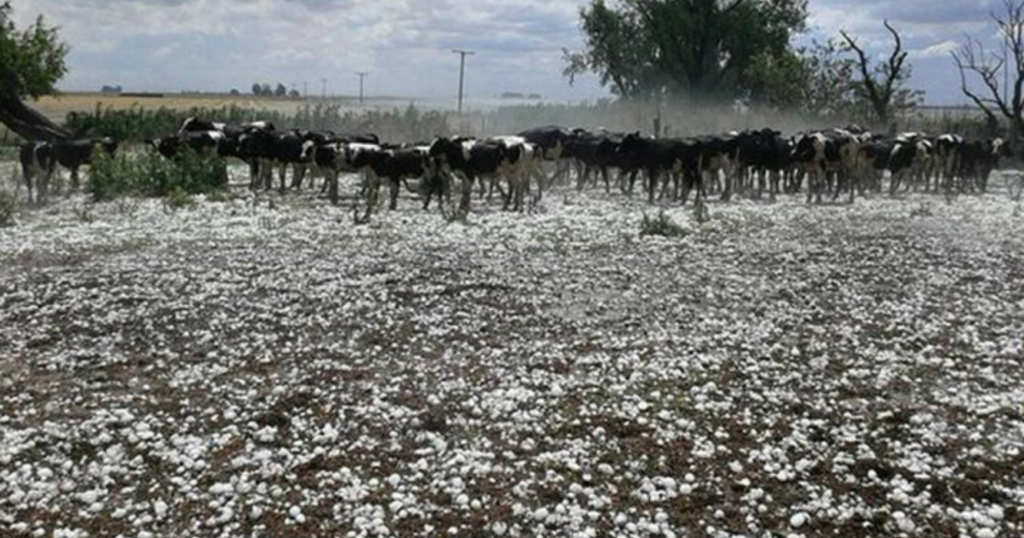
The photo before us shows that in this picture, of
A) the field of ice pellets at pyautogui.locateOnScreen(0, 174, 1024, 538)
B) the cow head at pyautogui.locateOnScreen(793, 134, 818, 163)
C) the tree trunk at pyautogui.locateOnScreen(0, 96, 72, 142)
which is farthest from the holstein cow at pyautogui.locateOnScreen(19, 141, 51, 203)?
the cow head at pyautogui.locateOnScreen(793, 134, 818, 163)

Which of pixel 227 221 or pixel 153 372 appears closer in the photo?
pixel 153 372

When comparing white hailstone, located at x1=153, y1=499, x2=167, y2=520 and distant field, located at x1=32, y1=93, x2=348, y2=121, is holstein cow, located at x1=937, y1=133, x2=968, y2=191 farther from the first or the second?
distant field, located at x1=32, y1=93, x2=348, y2=121

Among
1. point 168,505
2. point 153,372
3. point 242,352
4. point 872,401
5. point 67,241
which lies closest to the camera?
point 168,505

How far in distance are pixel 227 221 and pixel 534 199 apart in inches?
322

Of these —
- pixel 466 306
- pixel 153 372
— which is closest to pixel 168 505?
pixel 153 372

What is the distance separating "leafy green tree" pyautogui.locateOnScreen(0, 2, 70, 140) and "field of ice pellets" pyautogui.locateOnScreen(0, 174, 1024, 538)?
26.0m

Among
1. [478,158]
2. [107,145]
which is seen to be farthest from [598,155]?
[107,145]

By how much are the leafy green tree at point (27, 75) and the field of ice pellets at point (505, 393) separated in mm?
26002

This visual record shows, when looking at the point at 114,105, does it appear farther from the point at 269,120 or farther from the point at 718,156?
the point at 718,156

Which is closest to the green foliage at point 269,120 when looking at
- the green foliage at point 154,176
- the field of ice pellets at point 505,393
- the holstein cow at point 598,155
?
the holstein cow at point 598,155

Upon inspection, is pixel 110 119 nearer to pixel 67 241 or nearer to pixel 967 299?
pixel 67 241

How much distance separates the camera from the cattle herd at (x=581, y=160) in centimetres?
2252

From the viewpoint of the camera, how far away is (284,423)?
7820 millimetres

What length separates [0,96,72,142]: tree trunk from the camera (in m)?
37.1
